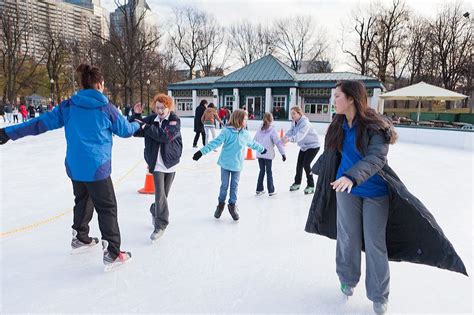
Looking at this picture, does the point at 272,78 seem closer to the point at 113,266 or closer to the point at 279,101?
the point at 279,101

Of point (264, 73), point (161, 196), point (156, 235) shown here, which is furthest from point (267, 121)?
point (264, 73)

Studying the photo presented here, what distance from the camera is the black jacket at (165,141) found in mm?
2791

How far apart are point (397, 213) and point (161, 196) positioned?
2026 millimetres

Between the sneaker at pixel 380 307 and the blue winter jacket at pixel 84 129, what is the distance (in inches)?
79.8

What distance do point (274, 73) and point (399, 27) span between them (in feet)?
48.6

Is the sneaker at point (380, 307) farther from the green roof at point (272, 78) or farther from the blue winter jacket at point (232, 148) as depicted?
the green roof at point (272, 78)

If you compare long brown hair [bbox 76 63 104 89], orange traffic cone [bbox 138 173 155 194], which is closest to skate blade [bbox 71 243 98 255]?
long brown hair [bbox 76 63 104 89]

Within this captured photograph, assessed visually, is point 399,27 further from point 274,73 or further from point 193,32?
point 193,32

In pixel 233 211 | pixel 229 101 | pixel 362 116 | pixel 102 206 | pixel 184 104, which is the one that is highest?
pixel 229 101

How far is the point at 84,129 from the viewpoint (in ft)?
7.57

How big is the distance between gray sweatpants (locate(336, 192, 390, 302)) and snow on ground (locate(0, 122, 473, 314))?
0.74ft

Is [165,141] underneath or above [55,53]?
underneath

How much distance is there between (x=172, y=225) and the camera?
3.58 meters

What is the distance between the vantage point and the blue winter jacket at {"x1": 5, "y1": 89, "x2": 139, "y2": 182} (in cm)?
231
